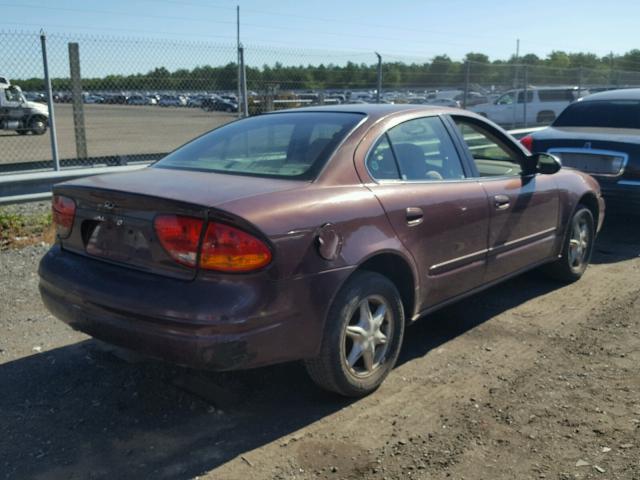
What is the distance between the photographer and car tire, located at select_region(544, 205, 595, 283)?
576 centimetres

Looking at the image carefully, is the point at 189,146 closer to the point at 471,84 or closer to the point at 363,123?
the point at 363,123

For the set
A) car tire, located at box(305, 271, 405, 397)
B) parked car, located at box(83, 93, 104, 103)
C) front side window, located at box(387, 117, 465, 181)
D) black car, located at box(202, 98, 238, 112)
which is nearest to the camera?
car tire, located at box(305, 271, 405, 397)

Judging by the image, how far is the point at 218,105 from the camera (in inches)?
446

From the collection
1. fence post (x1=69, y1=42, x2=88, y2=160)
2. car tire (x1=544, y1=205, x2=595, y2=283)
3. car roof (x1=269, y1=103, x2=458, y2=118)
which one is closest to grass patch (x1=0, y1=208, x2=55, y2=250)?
fence post (x1=69, y1=42, x2=88, y2=160)

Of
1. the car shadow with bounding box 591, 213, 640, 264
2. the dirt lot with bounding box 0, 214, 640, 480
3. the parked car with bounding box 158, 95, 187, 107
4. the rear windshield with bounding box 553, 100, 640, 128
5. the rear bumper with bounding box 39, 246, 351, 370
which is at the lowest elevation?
the dirt lot with bounding box 0, 214, 640, 480

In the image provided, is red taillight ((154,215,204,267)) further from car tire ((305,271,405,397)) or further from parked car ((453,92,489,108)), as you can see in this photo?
parked car ((453,92,489,108))

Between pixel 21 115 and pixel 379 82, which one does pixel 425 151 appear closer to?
pixel 379 82

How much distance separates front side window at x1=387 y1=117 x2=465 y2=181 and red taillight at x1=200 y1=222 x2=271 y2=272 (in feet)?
4.43

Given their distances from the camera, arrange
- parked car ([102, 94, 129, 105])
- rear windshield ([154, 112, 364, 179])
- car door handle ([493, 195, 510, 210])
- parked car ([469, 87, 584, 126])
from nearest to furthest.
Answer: rear windshield ([154, 112, 364, 179])
car door handle ([493, 195, 510, 210])
parked car ([102, 94, 129, 105])
parked car ([469, 87, 584, 126])

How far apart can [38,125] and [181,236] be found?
17.5 metres

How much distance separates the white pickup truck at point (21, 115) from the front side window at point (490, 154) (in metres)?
13.3

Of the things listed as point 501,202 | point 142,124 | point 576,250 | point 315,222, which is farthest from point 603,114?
point 142,124

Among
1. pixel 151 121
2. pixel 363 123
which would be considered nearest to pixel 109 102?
pixel 151 121

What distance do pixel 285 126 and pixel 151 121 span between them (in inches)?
342
